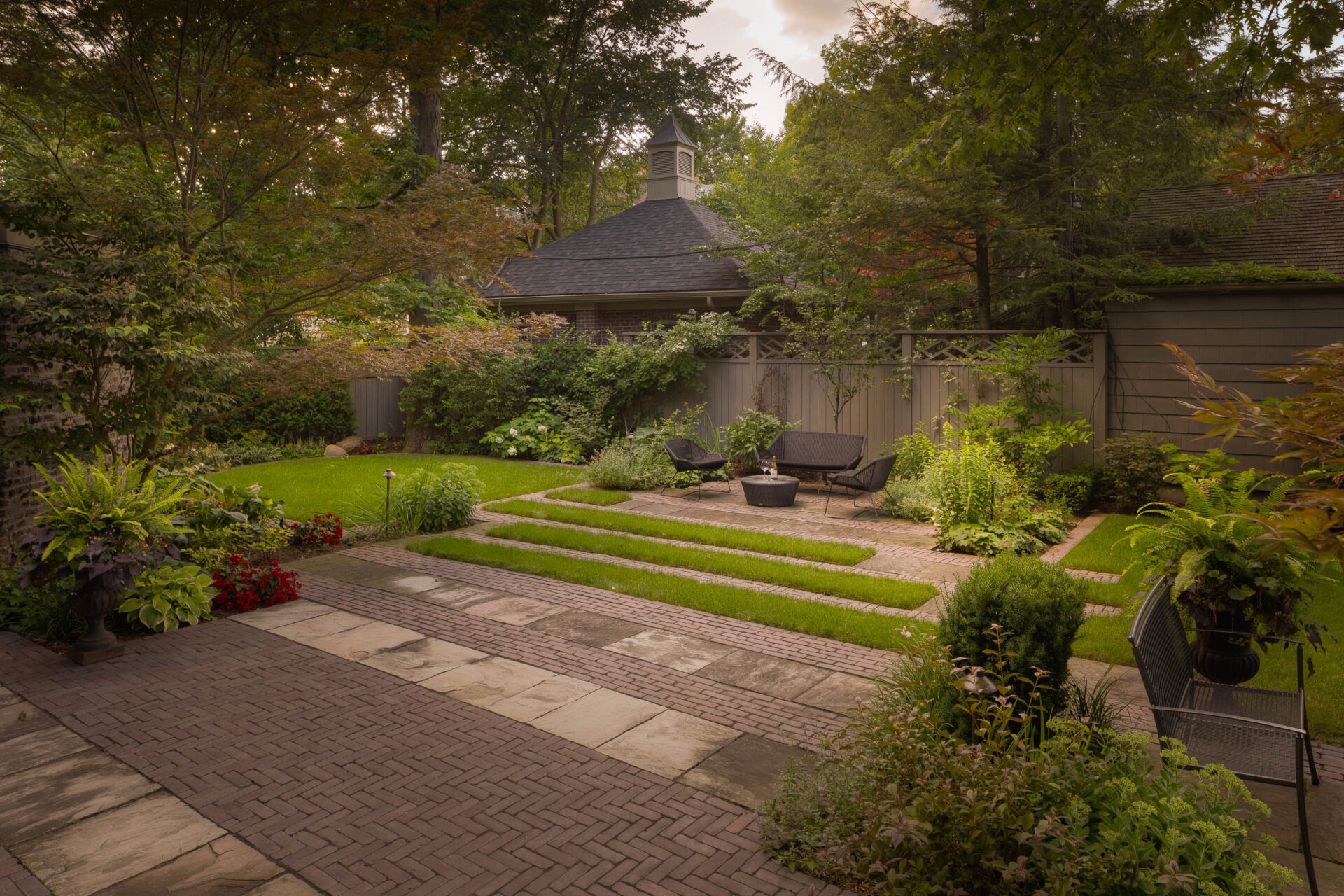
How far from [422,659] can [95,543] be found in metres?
2.38

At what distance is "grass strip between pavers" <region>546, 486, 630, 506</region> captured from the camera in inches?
462

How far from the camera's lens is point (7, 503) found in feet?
24.7

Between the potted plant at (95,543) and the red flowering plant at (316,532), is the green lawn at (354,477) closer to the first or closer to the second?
the red flowering plant at (316,532)

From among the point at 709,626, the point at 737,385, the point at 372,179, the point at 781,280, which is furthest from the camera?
the point at 781,280

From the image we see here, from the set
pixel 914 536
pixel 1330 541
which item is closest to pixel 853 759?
pixel 1330 541

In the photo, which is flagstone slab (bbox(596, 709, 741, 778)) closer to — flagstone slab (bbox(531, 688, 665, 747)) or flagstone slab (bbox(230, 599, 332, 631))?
flagstone slab (bbox(531, 688, 665, 747))

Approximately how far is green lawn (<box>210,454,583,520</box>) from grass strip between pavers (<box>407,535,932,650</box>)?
2.39m

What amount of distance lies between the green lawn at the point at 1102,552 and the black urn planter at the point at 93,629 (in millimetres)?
7753

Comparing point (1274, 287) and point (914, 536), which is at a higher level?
point (1274, 287)

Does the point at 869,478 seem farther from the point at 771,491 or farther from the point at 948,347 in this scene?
the point at 948,347

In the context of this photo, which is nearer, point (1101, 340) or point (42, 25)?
point (42, 25)

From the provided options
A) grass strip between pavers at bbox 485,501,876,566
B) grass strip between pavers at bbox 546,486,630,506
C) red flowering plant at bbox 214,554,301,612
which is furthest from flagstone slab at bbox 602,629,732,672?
grass strip between pavers at bbox 546,486,630,506

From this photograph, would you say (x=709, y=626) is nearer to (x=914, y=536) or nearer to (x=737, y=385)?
(x=914, y=536)

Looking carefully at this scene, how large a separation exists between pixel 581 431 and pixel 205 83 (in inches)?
344
